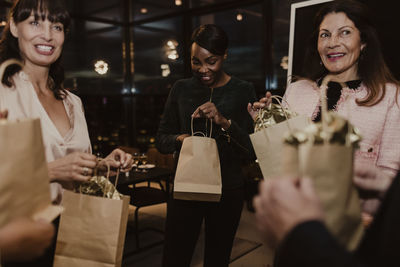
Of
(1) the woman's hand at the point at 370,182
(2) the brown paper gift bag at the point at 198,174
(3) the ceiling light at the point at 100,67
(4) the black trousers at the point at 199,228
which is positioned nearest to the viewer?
(1) the woman's hand at the point at 370,182

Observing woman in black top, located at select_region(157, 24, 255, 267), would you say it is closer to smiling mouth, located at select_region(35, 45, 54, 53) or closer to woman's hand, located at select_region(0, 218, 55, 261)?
smiling mouth, located at select_region(35, 45, 54, 53)

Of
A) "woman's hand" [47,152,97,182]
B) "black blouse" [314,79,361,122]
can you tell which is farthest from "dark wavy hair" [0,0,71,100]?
"black blouse" [314,79,361,122]

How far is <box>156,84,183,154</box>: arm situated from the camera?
6.27ft

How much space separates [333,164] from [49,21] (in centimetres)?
120

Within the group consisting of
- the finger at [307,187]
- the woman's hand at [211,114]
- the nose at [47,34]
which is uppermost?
the nose at [47,34]

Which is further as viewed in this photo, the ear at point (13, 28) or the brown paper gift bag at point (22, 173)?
the ear at point (13, 28)

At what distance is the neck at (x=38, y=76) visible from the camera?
4.42ft

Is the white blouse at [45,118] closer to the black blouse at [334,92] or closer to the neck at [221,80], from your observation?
the neck at [221,80]

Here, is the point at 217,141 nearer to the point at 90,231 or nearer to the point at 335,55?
the point at 335,55

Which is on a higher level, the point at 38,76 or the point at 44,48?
the point at 44,48

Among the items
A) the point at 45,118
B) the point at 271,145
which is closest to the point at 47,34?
the point at 45,118

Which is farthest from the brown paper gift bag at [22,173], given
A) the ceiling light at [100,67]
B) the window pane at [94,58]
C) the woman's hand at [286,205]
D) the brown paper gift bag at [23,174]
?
the ceiling light at [100,67]

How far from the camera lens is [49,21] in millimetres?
1298

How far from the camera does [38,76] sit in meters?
1.39
